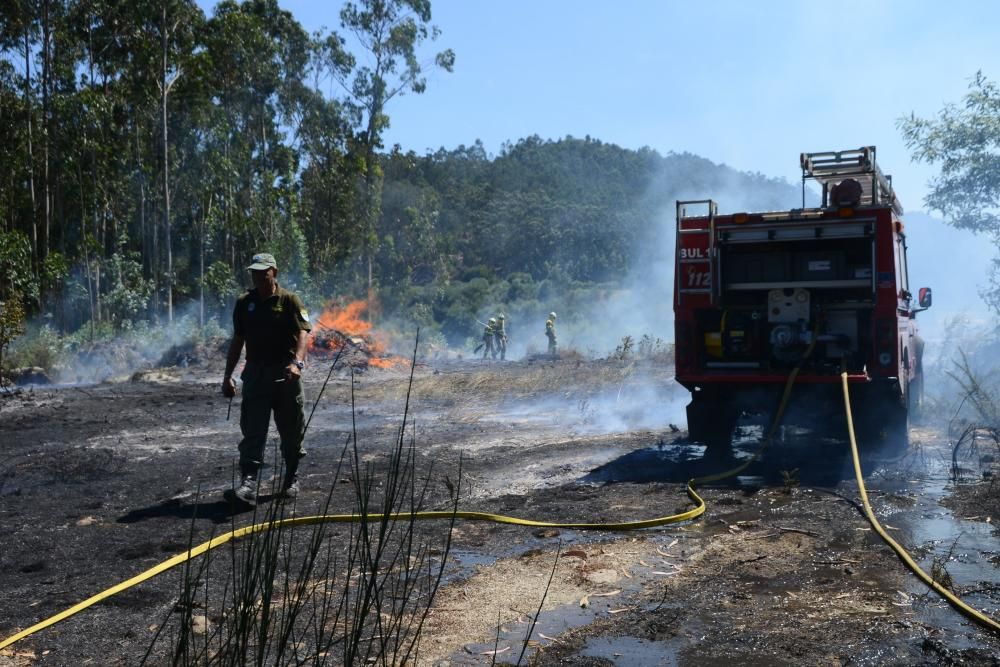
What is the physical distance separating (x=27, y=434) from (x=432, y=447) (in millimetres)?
5436

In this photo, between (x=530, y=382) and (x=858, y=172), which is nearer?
(x=858, y=172)

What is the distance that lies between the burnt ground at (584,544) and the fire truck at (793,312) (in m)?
0.66

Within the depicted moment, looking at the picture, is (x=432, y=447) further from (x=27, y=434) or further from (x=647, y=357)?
(x=647, y=357)

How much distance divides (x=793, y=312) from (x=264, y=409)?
5192 mm

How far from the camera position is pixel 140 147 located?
32.5 metres

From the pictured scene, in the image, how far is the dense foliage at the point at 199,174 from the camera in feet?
95.9

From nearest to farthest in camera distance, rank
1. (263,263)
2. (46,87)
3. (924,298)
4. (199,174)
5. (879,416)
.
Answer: (263,263)
(879,416)
(924,298)
(46,87)
(199,174)

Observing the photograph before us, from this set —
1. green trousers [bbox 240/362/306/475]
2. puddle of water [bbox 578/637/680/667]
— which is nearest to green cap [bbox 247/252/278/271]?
green trousers [bbox 240/362/306/475]

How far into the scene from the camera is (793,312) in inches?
344

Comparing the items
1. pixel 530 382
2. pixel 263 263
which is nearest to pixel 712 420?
pixel 263 263

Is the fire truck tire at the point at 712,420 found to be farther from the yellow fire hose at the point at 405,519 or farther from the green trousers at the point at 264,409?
the green trousers at the point at 264,409

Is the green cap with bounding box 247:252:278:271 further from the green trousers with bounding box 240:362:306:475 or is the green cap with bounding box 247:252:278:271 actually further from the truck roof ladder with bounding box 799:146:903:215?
the truck roof ladder with bounding box 799:146:903:215

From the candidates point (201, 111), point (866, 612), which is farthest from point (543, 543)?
point (201, 111)

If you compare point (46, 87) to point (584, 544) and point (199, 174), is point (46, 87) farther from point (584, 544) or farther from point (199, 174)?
point (584, 544)
